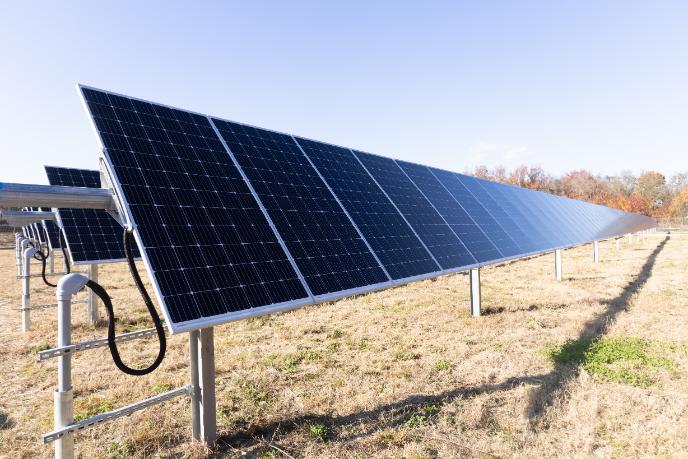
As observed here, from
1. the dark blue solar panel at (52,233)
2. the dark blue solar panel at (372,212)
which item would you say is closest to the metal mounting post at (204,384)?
the dark blue solar panel at (372,212)

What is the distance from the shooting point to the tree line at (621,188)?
11638 cm

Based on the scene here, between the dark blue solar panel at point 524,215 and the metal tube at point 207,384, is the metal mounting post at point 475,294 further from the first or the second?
the metal tube at point 207,384

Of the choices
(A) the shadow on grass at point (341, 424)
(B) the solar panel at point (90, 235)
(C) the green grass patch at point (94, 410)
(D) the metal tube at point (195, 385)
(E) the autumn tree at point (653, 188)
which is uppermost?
(E) the autumn tree at point (653, 188)

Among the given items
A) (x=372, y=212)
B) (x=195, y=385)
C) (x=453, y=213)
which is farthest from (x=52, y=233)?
(x=453, y=213)

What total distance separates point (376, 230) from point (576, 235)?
1957 cm

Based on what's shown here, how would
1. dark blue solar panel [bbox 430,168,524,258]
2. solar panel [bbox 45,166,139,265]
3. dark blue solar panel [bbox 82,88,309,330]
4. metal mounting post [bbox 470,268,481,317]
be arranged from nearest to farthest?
dark blue solar panel [bbox 82,88,309,330], dark blue solar panel [bbox 430,168,524,258], solar panel [bbox 45,166,139,265], metal mounting post [bbox 470,268,481,317]

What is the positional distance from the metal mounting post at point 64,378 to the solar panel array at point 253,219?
114cm

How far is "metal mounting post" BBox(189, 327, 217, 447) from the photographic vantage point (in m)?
6.30

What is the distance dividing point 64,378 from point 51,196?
2.29 m

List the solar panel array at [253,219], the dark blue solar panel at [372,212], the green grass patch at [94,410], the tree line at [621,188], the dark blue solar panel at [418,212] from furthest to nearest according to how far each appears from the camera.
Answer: the tree line at [621,188], the dark blue solar panel at [418,212], the dark blue solar panel at [372,212], the green grass patch at [94,410], the solar panel array at [253,219]

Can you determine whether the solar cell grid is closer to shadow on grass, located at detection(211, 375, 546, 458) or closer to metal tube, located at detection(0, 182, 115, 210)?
shadow on grass, located at detection(211, 375, 546, 458)

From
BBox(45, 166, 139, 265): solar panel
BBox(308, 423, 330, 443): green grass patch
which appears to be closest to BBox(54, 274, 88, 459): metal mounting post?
BBox(308, 423, 330, 443): green grass patch

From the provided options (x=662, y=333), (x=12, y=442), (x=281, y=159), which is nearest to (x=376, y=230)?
(x=281, y=159)

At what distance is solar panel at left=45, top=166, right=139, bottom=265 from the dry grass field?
2656 mm
